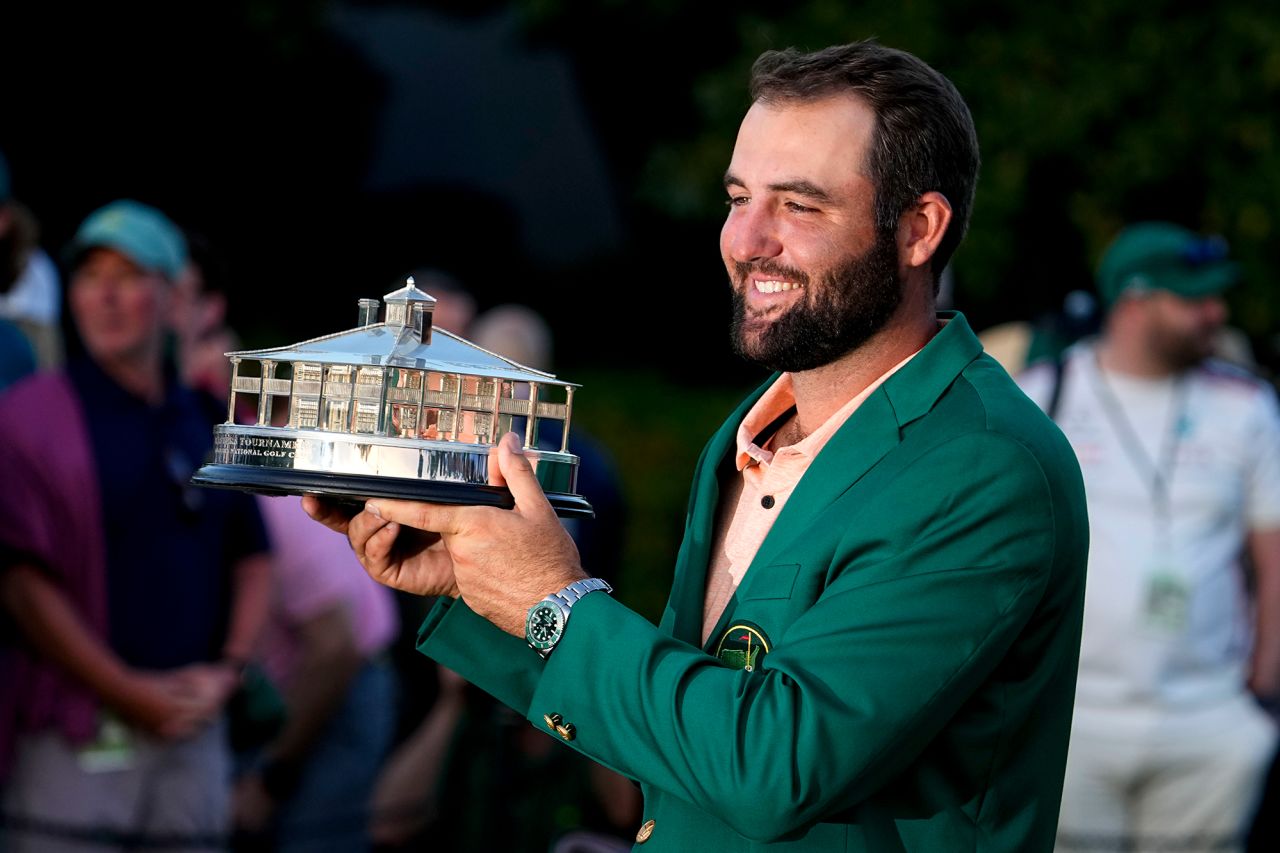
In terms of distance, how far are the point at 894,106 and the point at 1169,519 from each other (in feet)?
13.9

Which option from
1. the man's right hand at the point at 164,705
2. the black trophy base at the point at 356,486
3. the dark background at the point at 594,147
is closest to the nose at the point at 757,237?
the black trophy base at the point at 356,486

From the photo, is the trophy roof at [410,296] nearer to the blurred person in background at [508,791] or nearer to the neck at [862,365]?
the neck at [862,365]

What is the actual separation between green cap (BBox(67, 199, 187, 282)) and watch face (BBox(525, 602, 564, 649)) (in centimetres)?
363

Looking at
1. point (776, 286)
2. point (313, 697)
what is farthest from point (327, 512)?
point (313, 697)

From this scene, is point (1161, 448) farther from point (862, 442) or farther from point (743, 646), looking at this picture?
point (743, 646)

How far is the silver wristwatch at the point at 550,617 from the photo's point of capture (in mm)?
2557

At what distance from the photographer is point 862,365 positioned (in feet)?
9.44

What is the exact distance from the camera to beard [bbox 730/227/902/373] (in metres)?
2.78

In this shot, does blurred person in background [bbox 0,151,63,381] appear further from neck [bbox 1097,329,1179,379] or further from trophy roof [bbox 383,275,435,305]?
neck [bbox 1097,329,1179,379]

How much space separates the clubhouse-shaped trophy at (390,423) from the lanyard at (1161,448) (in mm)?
4288

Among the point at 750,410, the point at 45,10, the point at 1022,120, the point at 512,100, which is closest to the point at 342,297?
the point at 512,100

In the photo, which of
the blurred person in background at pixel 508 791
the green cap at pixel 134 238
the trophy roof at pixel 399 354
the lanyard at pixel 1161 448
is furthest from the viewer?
the lanyard at pixel 1161 448

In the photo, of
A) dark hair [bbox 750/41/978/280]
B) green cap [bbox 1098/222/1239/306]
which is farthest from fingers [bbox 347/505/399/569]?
green cap [bbox 1098/222/1239/306]

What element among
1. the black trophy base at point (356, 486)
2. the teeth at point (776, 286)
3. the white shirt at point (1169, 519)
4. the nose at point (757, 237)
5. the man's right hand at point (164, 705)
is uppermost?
the nose at point (757, 237)
